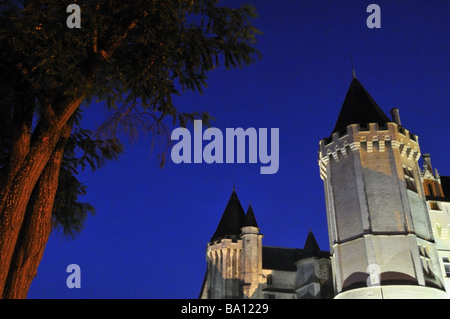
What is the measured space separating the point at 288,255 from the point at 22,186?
43090 millimetres

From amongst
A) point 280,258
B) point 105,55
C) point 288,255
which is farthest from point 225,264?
point 105,55

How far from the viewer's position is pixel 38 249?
7.82 meters

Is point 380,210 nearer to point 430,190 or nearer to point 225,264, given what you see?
point 430,190

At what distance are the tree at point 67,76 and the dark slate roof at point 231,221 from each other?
36715 mm

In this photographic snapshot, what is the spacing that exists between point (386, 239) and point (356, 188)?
3617 mm

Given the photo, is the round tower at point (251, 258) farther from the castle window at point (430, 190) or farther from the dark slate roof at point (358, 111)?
the castle window at point (430, 190)

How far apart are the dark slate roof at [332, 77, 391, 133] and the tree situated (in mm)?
22939

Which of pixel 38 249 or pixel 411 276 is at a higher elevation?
pixel 411 276

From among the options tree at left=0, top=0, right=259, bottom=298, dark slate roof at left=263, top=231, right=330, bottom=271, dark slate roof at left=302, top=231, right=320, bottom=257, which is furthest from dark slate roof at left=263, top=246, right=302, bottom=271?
tree at left=0, top=0, right=259, bottom=298

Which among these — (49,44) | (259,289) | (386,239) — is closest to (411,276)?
(386,239)

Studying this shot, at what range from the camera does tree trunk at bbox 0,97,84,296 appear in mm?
7176

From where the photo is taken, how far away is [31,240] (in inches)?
305

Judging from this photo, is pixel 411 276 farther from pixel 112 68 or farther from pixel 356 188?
pixel 112 68

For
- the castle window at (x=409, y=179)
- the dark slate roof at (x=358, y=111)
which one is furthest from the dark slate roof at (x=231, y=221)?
the castle window at (x=409, y=179)
